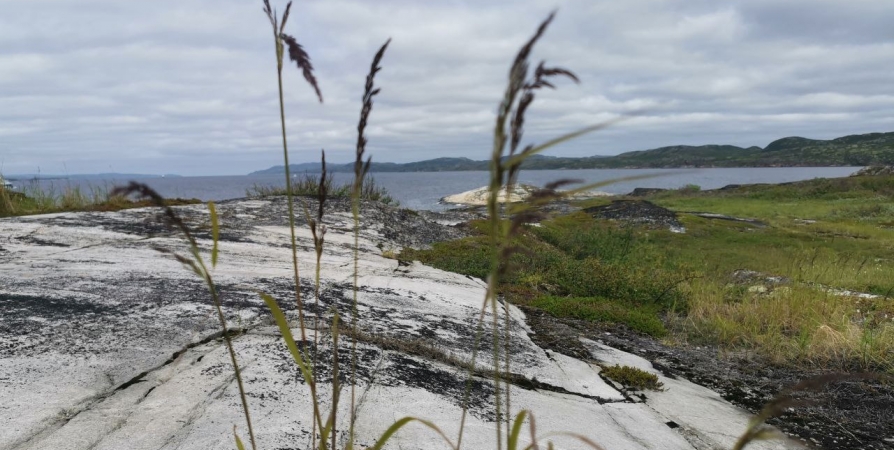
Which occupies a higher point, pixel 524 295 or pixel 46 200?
pixel 46 200

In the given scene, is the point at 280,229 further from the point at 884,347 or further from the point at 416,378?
the point at 884,347

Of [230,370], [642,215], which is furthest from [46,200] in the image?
[642,215]

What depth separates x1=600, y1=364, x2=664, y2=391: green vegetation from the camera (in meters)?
4.77

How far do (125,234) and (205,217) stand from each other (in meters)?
2.53

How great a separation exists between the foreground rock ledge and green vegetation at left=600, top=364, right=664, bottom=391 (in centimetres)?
11

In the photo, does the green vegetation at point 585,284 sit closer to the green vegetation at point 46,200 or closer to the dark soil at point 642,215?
the green vegetation at point 46,200

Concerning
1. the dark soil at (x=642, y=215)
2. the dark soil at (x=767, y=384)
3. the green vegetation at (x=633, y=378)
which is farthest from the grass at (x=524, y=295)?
the dark soil at (x=642, y=215)

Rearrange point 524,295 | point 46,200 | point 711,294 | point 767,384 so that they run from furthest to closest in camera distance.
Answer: point 46,200 → point 711,294 → point 524,295 → point 767,384

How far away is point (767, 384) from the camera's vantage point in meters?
5.88

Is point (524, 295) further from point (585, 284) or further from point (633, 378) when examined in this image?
point (633, 378)

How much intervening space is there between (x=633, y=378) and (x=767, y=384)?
203 centimetres

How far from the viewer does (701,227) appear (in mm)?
Result: 27000

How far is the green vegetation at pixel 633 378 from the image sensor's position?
477 centimetres

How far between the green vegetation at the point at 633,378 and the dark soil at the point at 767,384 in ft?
2.04
